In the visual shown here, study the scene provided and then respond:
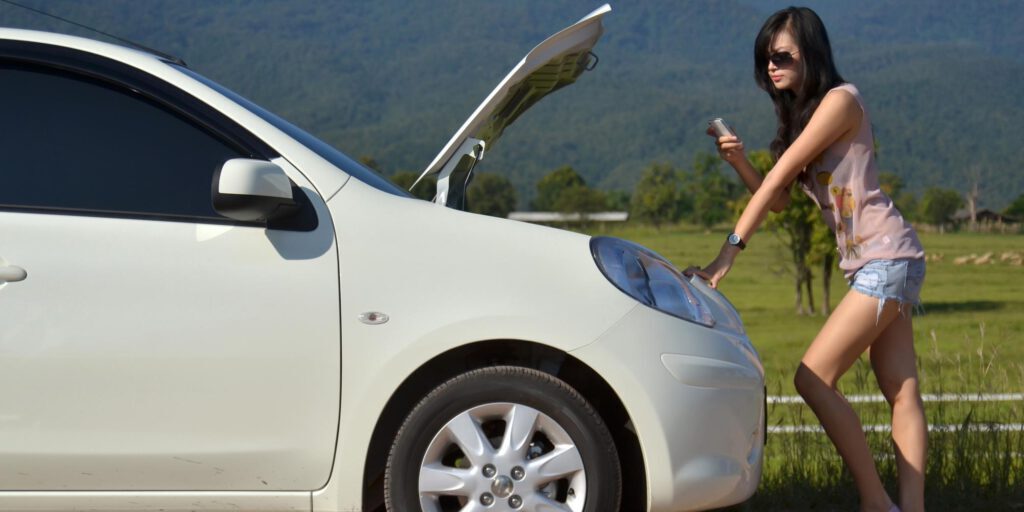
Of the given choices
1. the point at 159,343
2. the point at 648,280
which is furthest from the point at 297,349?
the point at 648,280

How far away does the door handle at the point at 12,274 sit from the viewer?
128 inches

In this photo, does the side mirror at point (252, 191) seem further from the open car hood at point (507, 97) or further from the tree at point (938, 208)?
the tree at point (938, 208)

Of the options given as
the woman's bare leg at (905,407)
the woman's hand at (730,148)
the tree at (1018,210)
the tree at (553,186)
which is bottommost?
the tree at (1018,210)

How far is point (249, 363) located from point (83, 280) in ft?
Answer: 1.68

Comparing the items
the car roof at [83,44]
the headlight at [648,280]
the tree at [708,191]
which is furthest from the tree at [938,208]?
the car roof at [83,44]

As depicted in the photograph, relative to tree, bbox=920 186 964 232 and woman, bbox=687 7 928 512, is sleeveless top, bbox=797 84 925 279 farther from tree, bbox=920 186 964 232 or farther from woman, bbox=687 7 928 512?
tree, bbox=920 186 964 232

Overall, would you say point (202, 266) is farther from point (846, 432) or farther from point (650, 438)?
point (846, 432)

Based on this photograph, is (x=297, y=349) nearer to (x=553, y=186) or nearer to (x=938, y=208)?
(x=938, y=208)

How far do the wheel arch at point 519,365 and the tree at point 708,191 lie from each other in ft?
504

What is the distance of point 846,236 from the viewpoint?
4.09 m

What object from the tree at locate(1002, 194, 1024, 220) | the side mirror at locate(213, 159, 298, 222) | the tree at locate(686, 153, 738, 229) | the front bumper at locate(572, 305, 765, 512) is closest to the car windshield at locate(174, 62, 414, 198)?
the side mirror at locate(213, 159, 298, 222)

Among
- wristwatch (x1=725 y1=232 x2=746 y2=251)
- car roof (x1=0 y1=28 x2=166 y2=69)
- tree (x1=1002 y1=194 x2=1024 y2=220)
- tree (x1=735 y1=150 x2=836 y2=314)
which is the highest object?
car roof (x1=0 y1=28 x2=166 y2=69)

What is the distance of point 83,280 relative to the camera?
3271 millimetres

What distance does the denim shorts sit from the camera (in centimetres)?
397
